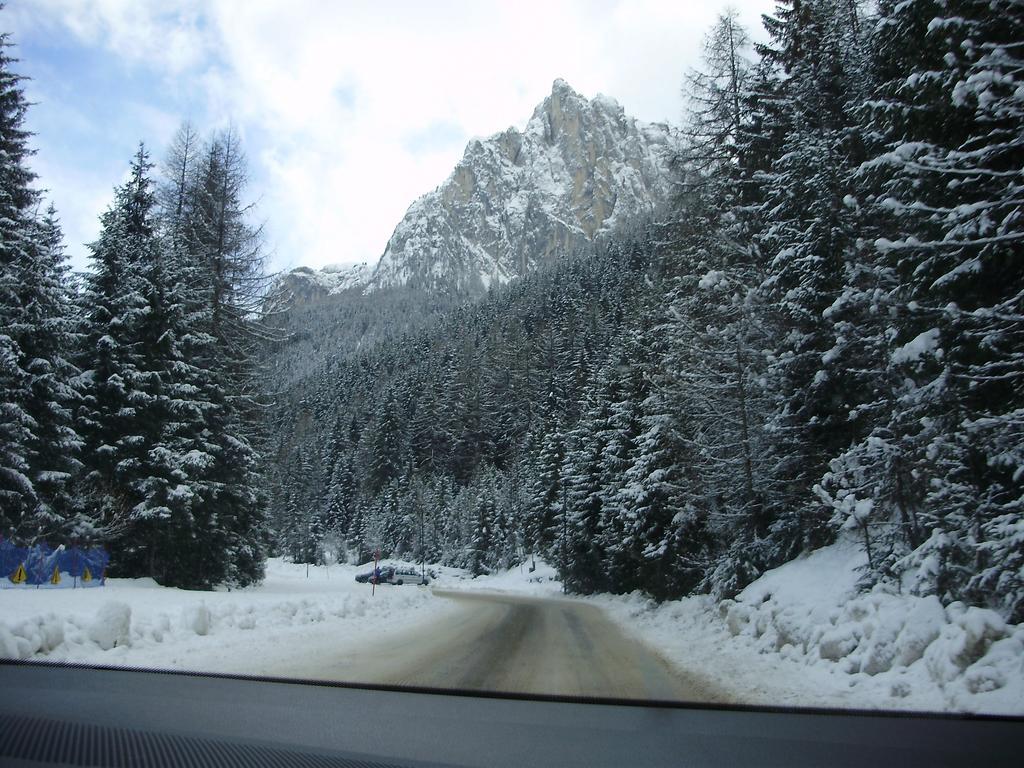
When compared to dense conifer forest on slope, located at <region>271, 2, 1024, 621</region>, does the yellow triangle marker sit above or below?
below

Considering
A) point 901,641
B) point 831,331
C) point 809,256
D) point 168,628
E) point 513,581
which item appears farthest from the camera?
point 513,581

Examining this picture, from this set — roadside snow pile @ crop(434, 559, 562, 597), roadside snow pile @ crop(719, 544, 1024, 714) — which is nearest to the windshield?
roadside snow pile @ crop(719, 544, 1024, 714)

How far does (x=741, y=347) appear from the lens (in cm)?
1616

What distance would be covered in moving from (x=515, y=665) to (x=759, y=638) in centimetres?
437

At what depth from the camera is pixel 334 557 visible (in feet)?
297

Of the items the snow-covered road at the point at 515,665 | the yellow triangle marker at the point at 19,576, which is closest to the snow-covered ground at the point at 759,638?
the snow-covered road at the point at 515,665

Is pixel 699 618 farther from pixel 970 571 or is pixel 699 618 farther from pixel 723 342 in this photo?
pixel 970 571

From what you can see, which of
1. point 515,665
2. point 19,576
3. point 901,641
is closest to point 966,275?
point 901,641

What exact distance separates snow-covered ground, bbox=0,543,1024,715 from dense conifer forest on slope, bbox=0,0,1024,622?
33.7 inches

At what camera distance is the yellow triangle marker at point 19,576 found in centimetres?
1516

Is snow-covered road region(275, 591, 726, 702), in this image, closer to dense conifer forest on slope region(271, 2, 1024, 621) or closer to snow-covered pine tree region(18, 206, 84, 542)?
dense conifer forest on slope region(271, 2, 1024, 621)

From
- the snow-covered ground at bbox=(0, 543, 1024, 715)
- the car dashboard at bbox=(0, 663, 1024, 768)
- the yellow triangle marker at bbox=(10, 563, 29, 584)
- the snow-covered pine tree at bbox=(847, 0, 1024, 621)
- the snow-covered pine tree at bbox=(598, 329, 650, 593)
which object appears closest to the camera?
the car dashboard at bbox=(0, 663, 1024, 768)

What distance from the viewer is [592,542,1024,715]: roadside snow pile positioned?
5.64m

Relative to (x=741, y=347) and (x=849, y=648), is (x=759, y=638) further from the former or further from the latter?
(x=741, y=347)
